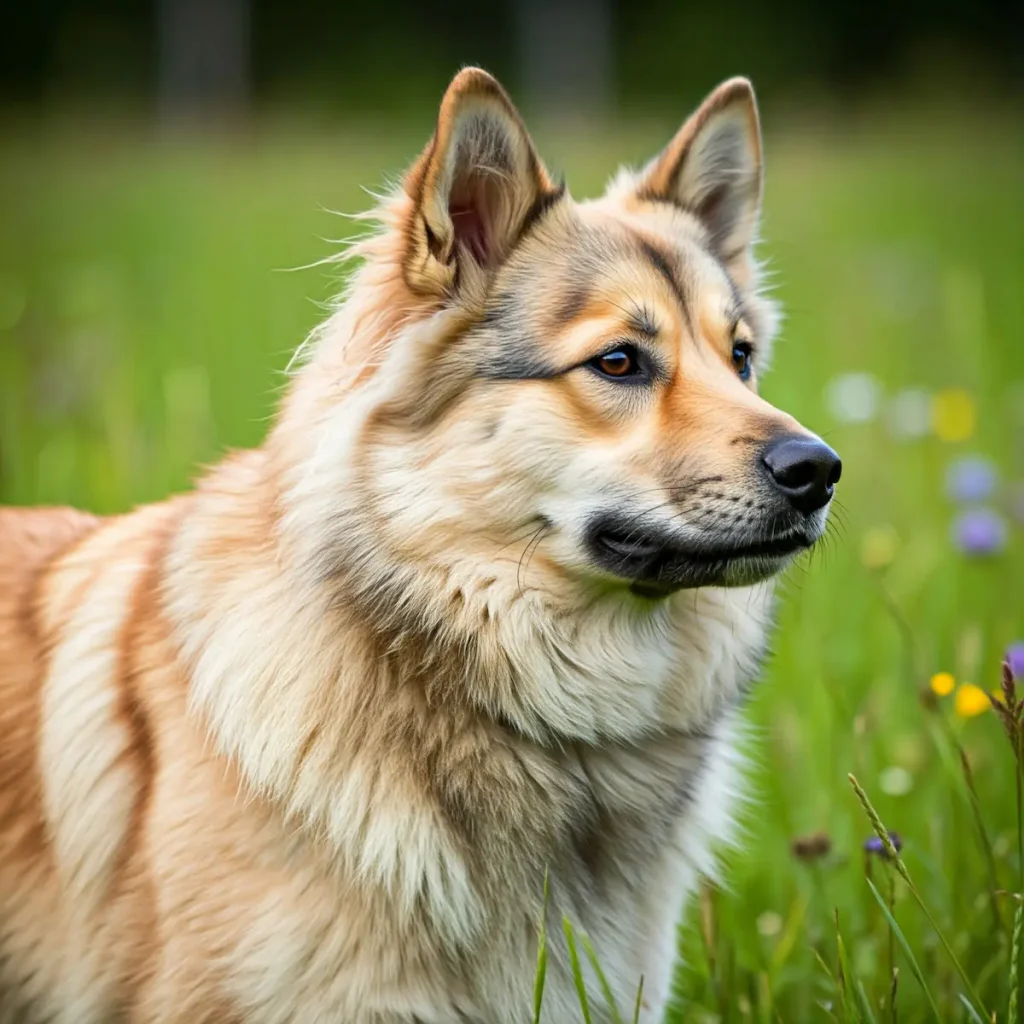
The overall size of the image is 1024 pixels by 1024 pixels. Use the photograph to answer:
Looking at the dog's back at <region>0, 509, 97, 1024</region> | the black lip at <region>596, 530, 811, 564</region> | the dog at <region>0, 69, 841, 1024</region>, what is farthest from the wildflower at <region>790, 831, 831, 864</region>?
the dog's back at <region>0, 509, 97, 1024</region>

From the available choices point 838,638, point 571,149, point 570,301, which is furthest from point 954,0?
point 570,301

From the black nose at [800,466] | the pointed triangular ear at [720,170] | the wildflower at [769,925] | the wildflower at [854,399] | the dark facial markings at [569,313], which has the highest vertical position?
the pointed triangular ear at [720,170]

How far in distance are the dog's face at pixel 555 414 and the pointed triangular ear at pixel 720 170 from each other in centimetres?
47

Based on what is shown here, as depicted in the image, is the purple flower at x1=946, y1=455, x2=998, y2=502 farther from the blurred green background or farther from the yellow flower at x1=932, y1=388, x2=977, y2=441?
the yellow flower at x1=932, y1=388, x2=977, y2=441

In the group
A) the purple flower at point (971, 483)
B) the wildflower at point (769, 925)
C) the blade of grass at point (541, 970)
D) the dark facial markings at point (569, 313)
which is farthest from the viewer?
the purple flower at point (971, 483)

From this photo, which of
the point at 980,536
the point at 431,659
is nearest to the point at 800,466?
the point at 431,659

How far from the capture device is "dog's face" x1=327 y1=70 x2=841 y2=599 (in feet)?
7.99

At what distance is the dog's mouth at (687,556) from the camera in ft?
8.05

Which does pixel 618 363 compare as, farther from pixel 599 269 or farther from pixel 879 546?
pixel 879 546

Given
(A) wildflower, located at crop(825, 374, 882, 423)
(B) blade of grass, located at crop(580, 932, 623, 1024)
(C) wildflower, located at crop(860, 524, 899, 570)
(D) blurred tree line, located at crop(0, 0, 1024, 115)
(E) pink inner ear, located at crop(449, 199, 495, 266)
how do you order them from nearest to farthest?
(B) blade of grass, located at crop(580, 932, 623, 1024) < (E) pink inner ear, located at crop(449, 199, 495, 266) < (C) wildflower, located at crop(860, 524, 899, 570) < (A) wildflower, located at crop(825, 374, 882, 423) < (D) blurred tree line, located at crop(0, 0, 1024, 115)

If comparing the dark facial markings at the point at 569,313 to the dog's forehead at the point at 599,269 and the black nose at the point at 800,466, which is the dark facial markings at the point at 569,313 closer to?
the dog's forehead at the point at 599,269

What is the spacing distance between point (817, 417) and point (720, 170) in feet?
11.7

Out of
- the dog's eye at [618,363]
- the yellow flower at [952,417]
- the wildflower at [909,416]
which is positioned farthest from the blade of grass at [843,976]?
the yellow flower at [952,417]

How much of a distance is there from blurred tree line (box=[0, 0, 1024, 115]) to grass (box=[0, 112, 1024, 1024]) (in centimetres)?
357
